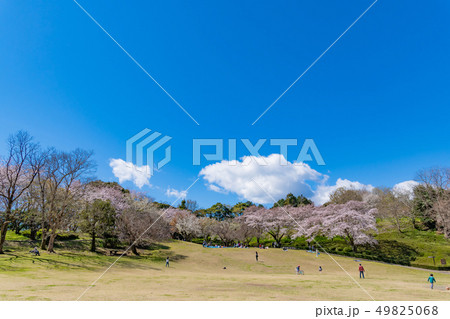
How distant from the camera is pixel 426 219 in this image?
54.2 m

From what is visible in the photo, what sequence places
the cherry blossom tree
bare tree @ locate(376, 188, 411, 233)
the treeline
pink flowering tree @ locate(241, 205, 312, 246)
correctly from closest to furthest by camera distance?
→ the treeline, pink flowering tree @ locate(241, 205, 312, 246), bare tree @ locate(376, 188, 411, 233), the cherry blossom tree

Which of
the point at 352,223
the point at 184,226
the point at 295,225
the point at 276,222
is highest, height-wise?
the point at 352,223

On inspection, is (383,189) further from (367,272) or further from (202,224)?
(367,272)

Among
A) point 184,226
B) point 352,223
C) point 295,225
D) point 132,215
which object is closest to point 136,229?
point 132,215

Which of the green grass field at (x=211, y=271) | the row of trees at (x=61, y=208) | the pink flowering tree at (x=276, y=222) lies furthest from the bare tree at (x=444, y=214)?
the row of trees at (x=61, y=208)

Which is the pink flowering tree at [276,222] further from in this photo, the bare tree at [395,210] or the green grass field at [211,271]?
the bare tree at [395,210]

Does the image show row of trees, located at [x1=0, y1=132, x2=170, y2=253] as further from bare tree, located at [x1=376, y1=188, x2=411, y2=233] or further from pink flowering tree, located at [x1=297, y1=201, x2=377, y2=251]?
bare tree, located at [x1=376, y1=188, x2=411, y2=233]

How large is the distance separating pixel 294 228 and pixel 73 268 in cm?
4488

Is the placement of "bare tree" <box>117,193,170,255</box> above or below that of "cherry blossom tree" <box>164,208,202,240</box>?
above

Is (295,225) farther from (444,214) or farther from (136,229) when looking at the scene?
(136,229)

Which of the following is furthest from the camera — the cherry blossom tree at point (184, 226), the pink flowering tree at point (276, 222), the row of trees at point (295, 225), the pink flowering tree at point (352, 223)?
the cherry blossom tree at point (184, 226)

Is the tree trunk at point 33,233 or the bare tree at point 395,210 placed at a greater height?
the bare tree at point 395,210

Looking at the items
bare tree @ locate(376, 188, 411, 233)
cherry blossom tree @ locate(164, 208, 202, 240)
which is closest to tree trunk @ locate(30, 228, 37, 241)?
cherry blossom tree @ locate(164, 208, 202, 240)
